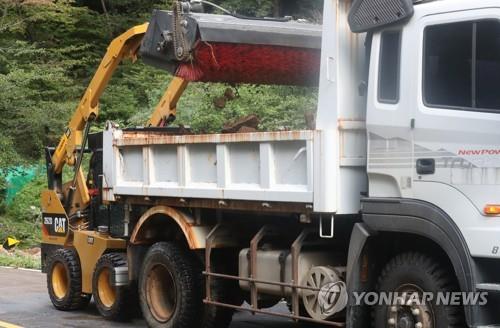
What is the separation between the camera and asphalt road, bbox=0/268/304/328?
9602 millimetres

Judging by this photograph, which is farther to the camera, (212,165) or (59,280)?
(59,280)

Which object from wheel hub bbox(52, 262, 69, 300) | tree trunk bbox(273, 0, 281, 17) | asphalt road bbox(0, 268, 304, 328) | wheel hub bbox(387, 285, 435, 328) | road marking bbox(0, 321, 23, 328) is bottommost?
asphalt road bbox(0, 268, 304, 328)

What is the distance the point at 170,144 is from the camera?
8531mm

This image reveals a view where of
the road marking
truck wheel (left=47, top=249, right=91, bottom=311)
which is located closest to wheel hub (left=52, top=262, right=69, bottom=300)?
truck wheel (left=47, top=249, right=91, bottom=311)

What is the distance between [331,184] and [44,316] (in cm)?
512

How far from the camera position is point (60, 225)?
11250mm

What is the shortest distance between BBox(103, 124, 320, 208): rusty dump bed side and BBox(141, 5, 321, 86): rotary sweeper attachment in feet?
2.67

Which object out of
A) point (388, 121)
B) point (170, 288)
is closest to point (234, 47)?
point (388, 121)

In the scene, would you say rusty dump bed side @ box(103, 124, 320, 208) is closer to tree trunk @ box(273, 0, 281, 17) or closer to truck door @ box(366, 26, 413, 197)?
truck door @ box(366, 26, 413, 197)

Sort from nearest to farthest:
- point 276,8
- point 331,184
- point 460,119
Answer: point 460,119 < point 331,184 < point 276,8

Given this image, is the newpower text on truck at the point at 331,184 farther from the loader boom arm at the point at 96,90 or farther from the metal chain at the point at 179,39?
the loader boom arm at the point at 96,90

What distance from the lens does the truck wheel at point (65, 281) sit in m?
10.6
